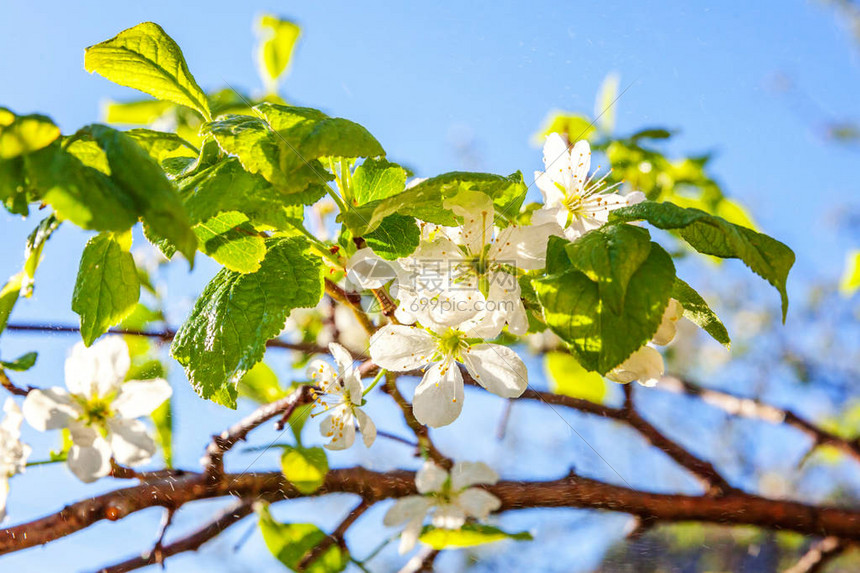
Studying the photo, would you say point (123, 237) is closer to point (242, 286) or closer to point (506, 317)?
point (242, 286)

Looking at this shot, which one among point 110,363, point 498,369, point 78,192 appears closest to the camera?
point 78,192

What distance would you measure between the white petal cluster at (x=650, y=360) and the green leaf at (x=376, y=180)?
139 mm

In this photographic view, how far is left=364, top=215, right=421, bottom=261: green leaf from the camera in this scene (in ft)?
0.99

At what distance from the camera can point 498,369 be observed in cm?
31

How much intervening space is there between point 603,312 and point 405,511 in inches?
11.4

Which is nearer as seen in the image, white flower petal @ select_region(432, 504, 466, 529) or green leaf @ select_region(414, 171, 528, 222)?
green leaf @ select_region(414, 171, 528, 222)

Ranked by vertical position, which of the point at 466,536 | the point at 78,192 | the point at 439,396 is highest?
the point at 78,192

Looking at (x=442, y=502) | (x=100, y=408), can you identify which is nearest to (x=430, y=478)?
(x=442, y=502)

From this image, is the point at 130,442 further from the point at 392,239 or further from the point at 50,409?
the point at 392,239

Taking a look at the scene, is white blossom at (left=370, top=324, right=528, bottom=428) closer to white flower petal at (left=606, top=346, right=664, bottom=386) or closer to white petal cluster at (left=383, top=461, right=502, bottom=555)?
white flower petal at (left=606, top=346, right=664, bottom=386)

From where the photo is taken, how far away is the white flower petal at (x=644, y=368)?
322 mm

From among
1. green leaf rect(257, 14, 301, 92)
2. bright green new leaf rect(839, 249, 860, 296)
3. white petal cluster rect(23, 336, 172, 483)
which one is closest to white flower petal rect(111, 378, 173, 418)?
white petal cluster rect(23, 336, 172, 483)

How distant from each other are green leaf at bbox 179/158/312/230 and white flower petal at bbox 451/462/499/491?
278 millimetres

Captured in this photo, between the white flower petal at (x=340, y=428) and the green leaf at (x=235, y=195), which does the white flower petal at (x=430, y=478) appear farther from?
the green leaf at (x=235, y=195)
